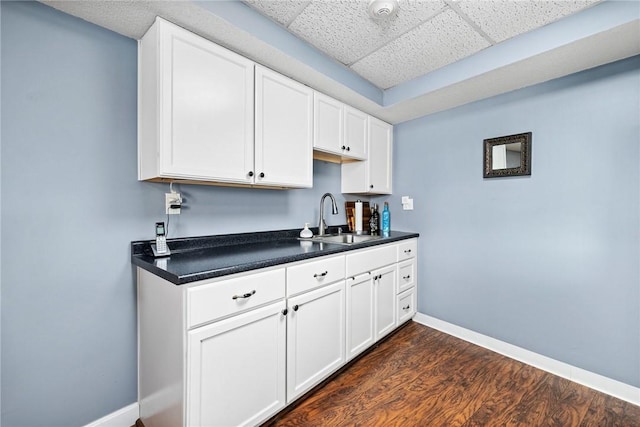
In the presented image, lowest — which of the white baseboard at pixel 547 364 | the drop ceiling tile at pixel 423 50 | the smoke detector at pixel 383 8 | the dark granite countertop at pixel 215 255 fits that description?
the white baseboard at pixel 547 364

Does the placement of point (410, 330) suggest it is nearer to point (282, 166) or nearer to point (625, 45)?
point (282, 166)

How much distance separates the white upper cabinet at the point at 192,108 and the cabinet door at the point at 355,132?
3.14 ft

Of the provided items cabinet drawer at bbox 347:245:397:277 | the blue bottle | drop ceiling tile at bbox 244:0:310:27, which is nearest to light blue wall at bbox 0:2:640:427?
the blue bottle

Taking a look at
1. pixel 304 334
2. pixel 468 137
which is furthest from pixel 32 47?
pixel 468 137

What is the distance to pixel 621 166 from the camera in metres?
1.66

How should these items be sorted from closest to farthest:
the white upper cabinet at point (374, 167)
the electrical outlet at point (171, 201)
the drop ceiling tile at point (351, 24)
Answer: the drop ceiling tile at point (351, 24)
the electrical outlet at point (171, 201)
the white upper cabinet at point (374, 167)

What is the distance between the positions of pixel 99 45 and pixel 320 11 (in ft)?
3.90

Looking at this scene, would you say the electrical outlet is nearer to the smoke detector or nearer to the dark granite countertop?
the dark granite countertop

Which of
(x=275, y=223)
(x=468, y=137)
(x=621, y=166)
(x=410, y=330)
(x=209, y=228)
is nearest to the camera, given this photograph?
(x=621, y=166)

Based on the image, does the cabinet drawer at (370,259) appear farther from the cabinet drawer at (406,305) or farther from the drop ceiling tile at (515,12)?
the drop ceiling tile at (515,12)

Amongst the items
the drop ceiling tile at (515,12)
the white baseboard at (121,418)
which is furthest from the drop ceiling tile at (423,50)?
the white baseboard at (121,418)

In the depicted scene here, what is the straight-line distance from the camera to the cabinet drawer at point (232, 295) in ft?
3.60

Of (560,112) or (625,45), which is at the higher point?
(625,45)

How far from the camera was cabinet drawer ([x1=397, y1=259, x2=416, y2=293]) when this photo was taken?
243cm
